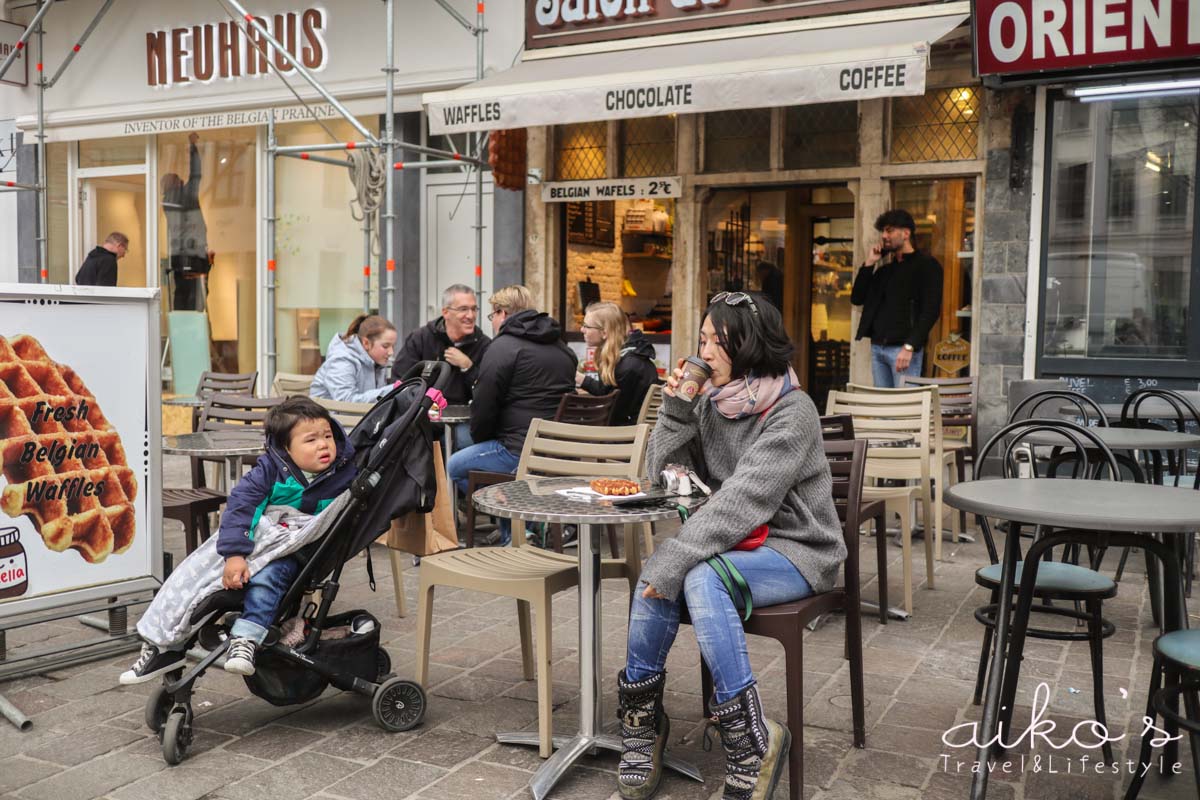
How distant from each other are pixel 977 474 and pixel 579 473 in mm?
1576

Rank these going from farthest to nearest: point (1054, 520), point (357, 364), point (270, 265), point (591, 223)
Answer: point (270, 265) → point (591, 223) → point (357, 364) → point (1054, 520)

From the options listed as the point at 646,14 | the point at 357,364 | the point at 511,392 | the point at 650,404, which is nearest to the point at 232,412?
the point at 357,364

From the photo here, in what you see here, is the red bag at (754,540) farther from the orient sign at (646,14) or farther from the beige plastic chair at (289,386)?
the orient sign at (646,14)

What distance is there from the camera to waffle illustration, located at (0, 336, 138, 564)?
4207 millimetres

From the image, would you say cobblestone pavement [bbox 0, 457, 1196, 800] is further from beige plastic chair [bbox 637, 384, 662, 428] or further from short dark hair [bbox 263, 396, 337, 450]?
beige plastic chair [bbox 637, 384, 662, 428]

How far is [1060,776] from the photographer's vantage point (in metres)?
3.52

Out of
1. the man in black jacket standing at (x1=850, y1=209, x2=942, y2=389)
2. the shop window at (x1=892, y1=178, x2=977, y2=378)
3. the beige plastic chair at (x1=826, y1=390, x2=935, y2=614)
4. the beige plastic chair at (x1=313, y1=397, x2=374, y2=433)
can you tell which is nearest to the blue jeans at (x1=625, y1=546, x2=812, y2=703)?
the beige plastic chair at (x1=826, y1=390, x2=935, y2=614)

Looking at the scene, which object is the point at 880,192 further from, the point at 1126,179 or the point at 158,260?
the point at 158,260

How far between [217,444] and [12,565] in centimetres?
125

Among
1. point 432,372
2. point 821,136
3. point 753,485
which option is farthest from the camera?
point 821,136

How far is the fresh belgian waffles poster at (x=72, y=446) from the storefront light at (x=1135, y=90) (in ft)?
20.5

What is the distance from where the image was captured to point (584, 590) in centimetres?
364

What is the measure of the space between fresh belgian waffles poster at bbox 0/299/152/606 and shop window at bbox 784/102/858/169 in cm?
589

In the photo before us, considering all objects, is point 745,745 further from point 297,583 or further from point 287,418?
point 287,418
